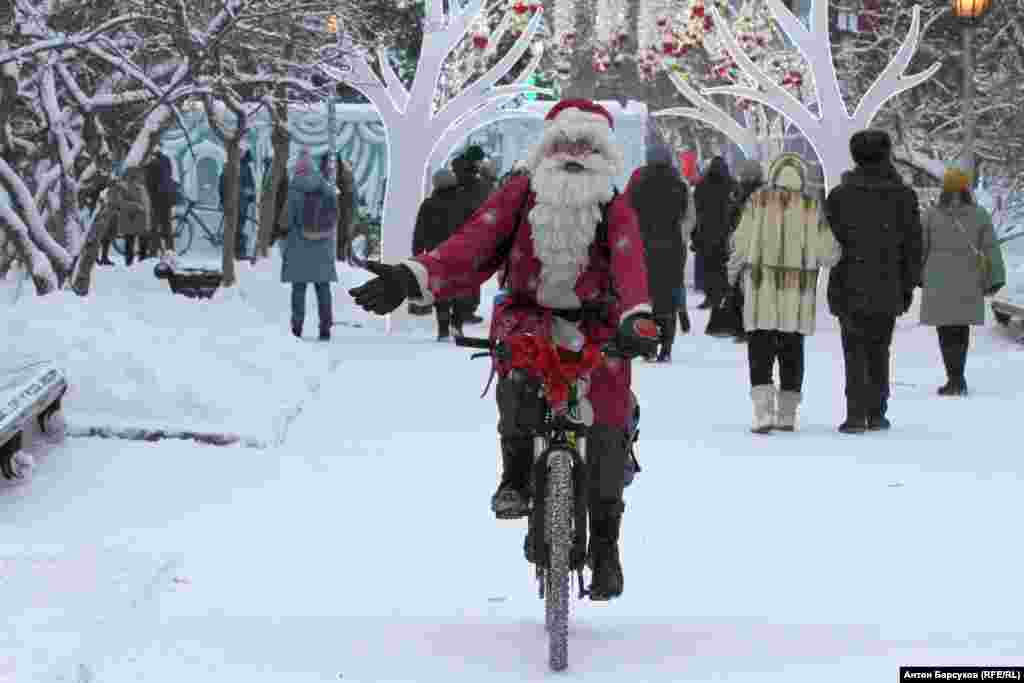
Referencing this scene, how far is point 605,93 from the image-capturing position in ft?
172

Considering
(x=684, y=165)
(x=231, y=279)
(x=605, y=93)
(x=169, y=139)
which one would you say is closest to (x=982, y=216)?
(x=231, y=279)

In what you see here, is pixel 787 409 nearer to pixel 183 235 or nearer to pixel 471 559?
pixel 471 559

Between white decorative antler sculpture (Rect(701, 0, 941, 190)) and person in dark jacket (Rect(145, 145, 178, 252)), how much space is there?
11465mm

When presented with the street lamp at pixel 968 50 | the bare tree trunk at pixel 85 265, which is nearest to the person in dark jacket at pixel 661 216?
the bare tree trunk at pixel 85 265

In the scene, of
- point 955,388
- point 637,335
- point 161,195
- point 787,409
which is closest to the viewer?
point 637,335

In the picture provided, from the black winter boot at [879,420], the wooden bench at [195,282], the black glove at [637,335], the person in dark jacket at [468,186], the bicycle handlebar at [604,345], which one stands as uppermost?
the black glove at [637,335]

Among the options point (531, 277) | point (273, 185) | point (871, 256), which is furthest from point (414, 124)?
point (531, 277)

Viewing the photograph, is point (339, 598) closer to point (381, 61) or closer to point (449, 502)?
point (449, 502)

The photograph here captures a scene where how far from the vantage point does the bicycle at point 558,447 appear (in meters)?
7.05

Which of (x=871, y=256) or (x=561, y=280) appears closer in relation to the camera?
(x=561, y=280)

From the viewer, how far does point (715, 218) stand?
24641 millimetres

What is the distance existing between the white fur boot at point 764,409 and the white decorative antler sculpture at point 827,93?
12.1 meters

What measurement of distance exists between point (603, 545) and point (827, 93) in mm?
19816

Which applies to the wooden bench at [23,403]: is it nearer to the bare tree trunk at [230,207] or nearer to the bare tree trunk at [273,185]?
the bare tree trunk at [230,207]
